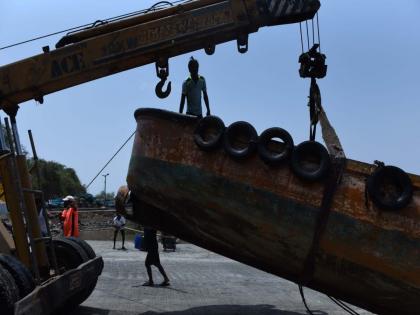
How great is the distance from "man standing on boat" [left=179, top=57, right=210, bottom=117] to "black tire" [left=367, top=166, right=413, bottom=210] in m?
2.90

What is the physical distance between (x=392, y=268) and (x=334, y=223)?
0.69 meters

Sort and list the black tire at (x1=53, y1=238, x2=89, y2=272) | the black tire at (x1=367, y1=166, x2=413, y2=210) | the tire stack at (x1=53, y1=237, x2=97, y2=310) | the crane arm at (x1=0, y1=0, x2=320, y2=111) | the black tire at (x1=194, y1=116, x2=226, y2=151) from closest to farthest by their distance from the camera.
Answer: the black tire at (x1=367, y1=166, x2=413, y2=210)
the black tire at (x1=194, y1=116, x2=226, y2=151)
the crane arm at (x1=0, y1=0, x2=320, y2=111)
the tire stack at (x1=53, y1=237, x2=97, y2=310)
the black tire at (x1=53, y1=238, x2=89, y2=272)

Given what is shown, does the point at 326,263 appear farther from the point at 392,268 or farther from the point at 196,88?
the point at 196,88

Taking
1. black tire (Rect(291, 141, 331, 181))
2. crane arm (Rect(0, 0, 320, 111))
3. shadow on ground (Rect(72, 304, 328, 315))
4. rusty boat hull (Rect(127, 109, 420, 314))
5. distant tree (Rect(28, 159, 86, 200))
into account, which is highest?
crane arm (Rect(0, 0, 320, 111))

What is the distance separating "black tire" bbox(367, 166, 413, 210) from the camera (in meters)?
5.52

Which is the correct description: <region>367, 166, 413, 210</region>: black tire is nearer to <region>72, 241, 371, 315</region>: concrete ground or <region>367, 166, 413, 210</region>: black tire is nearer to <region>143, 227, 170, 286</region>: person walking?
<region>72, 241, 371, 315</region>: concrete ground

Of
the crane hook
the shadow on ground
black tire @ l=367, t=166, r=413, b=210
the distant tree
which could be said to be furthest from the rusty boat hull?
the distant tree

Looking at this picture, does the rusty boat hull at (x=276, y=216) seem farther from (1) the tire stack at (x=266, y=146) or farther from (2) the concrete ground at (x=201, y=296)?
(2) the concrete ground at (x=201, y=296)

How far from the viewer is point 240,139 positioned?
242 inches

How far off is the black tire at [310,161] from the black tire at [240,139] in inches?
18.5

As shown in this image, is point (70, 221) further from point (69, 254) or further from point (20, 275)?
point (20, 275)

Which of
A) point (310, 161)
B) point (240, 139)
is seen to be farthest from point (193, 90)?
point (310, 161)

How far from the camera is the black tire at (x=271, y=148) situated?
231 inches

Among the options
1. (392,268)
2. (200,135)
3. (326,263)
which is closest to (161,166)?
(200,135)
